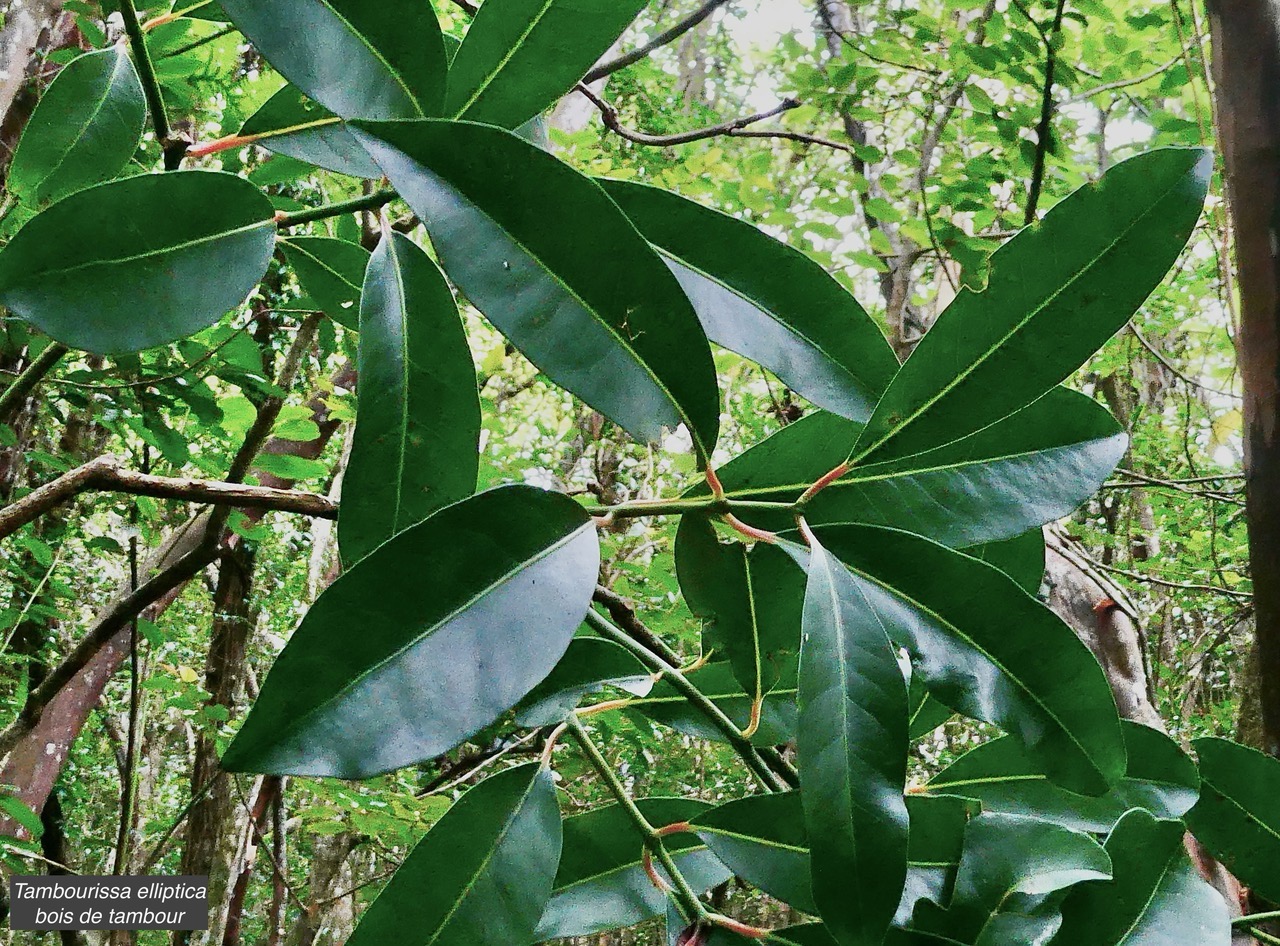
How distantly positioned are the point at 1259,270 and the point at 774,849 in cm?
71

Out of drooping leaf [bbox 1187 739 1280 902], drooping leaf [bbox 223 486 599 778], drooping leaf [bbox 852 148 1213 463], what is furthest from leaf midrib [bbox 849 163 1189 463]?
drooping leaf [bbox 1187 739 1280 902]

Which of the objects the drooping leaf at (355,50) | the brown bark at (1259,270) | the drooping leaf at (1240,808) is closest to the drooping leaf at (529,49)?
the drooping leaf at (355,50)

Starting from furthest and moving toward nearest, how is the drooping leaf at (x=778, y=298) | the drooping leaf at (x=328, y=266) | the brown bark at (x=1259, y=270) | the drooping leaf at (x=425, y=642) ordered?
the brown bark at (x=1259, y=270) < the drooping leaf at (x=328, y=266) < the drooping leaf at (x=778, y=298) < the drooping leaf at (x=425, y=642)

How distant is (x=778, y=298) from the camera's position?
32cm

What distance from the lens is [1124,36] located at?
133cm

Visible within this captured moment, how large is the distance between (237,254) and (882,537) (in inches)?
8.4

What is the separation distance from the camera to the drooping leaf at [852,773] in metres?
0.24

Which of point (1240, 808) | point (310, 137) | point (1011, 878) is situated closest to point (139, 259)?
point (310, 137)

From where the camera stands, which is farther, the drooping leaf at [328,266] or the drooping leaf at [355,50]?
the drooping leaf at [328,266]

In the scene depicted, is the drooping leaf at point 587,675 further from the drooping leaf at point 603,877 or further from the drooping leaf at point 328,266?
the drooping leaf at point 328,266

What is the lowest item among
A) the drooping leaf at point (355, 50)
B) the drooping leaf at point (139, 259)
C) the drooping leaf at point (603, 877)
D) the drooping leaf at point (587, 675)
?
the drooping leaf at point (603, 877)

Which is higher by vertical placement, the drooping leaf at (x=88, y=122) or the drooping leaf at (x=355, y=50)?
the drooping leaf at (x=88, y=122)

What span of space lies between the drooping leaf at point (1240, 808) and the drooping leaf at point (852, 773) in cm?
24

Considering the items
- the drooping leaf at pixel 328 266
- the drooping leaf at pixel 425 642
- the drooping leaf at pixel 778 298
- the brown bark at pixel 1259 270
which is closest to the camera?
the drooping leaf at pixel 425 642
